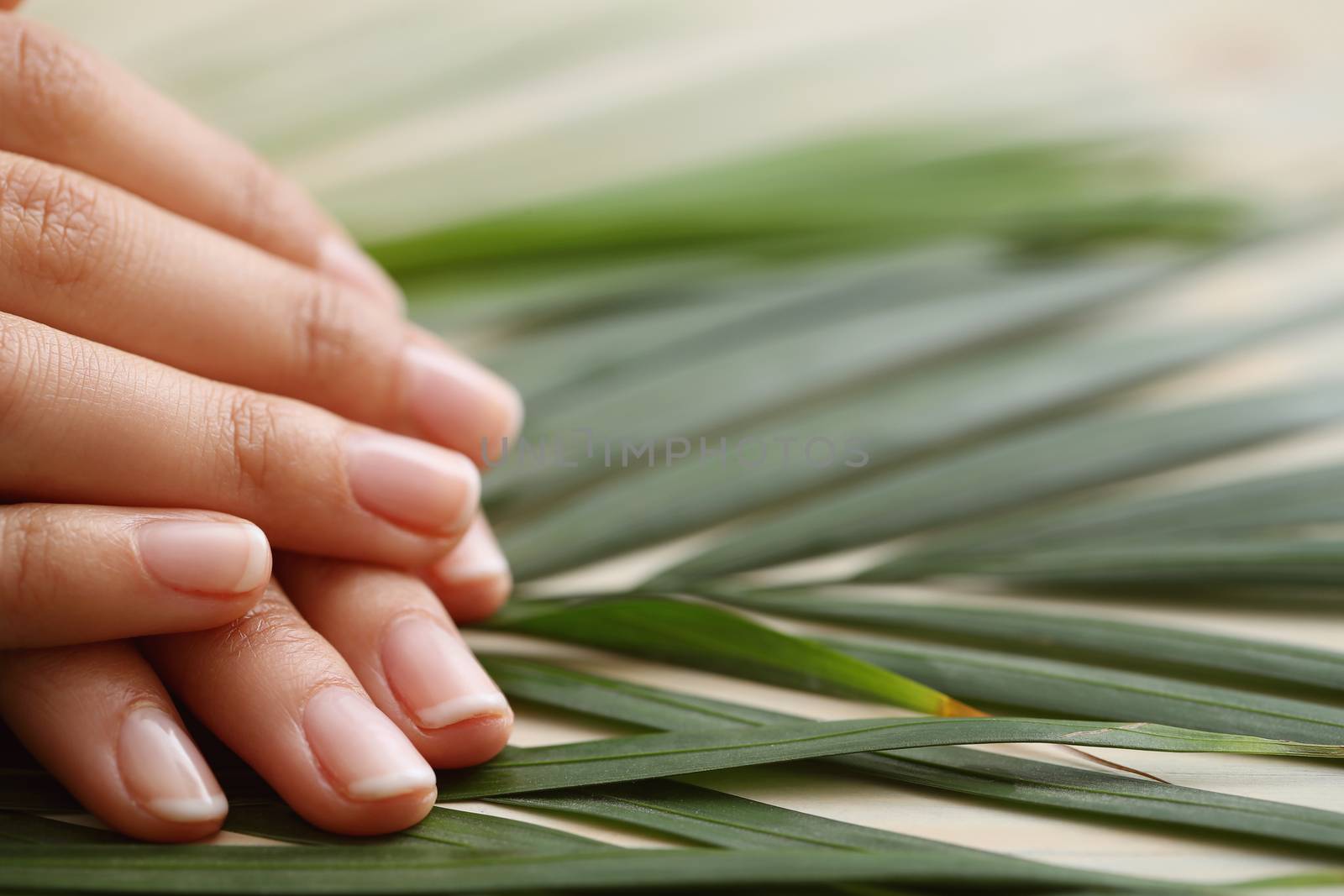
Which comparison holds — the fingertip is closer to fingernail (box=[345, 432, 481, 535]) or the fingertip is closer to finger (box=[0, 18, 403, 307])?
fingernail (box=[345, 432, 481, 535])

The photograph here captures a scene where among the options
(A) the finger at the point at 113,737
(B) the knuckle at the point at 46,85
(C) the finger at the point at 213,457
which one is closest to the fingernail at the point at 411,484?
(C) the finger at the point at 213,457

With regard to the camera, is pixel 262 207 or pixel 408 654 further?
pixel 262 207

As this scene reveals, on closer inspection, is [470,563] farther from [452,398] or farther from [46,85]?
[46,85]

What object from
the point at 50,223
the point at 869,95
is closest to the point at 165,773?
the point at 50,223

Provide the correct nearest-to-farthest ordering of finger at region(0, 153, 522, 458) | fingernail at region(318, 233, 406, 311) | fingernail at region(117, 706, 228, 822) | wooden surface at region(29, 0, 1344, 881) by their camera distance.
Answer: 1. fingernail at region(117, 706, 228, 822)
2. finger at region(0, 153, 522, 458)
3. fingernail at region(318, 233, 406, 311)
4. wooden surface at region(29, 0, 1344, 881)

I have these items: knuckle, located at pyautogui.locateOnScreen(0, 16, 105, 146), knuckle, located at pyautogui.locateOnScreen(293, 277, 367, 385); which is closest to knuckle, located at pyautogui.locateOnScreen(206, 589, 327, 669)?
knuckle, located at pyautogui.locateOnScreen(293, 277, 367, 385)

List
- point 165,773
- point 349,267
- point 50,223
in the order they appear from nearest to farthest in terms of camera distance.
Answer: point 165,773
point 50,223
point 349,267

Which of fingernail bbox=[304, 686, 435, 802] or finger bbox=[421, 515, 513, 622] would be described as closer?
fingernail bbox=[304, 686, 435, 802]

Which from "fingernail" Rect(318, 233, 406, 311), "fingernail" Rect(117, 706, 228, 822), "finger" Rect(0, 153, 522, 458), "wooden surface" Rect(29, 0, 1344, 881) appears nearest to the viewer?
"fingernail" Rect(117, 706, 228, 822)

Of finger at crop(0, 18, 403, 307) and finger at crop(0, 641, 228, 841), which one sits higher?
finger at crop(0, 18, 403, 307)
